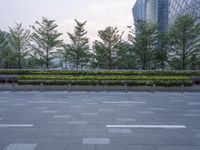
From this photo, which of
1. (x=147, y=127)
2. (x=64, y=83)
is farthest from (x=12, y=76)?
(x=147, y=127)

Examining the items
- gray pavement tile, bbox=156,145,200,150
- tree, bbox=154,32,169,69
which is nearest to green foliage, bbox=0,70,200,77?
tree, bbox=154,32,169,69

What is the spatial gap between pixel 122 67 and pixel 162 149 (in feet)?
96.5

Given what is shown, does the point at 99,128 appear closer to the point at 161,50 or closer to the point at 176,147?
the point at 176,147

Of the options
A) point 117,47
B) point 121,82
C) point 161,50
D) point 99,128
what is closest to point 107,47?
point 117,47

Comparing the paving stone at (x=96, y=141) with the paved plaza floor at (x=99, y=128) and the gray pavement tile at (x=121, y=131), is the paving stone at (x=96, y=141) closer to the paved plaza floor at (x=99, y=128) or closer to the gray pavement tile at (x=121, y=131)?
the paved plaza floor at (x=99, y=128)

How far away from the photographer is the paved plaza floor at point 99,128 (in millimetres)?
7504

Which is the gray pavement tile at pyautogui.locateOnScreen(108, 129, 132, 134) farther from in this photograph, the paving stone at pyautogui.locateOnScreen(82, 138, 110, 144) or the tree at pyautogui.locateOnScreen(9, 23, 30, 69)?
the tree at pyautogui.locateOnScreen(9, 23, 30, 69)

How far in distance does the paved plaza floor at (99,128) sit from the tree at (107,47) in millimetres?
20785

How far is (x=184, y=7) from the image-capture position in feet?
183

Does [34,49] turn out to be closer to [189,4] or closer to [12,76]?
[12,76]

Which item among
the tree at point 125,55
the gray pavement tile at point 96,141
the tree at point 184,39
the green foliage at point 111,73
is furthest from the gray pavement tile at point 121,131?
the tree at point 125,55

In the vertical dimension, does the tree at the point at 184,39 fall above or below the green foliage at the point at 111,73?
above

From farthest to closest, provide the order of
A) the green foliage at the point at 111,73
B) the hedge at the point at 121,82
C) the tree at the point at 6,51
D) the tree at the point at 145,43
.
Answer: the tree at the point at 6,51
the tree at the point at 145,43
the green foliage at the point at 111,73
the hedge at the point at 121,82

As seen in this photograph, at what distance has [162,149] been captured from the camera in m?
7.11
